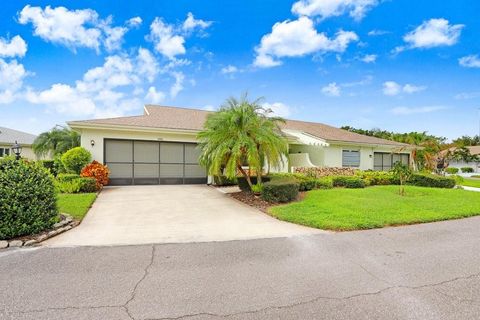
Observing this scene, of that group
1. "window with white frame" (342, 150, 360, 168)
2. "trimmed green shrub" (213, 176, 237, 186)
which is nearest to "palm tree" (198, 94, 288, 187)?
"trimmed green shrub" (213, 176, 237, 186)

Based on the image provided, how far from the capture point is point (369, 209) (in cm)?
915

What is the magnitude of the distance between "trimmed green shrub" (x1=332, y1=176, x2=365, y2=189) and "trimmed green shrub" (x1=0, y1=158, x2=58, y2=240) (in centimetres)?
1284

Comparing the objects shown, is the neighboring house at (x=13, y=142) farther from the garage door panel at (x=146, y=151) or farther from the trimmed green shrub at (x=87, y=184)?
the trimmed green shrub at (x=87, y=184)

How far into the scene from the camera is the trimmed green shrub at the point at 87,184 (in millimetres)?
11805

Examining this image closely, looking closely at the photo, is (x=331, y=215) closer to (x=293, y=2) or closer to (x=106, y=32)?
(x=293, y=2)

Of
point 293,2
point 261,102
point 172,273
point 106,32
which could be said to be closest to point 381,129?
point 293,2

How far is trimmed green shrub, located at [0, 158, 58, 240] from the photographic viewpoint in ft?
18.5

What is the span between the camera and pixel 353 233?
682 cm

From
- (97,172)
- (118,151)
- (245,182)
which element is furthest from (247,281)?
(118,151)

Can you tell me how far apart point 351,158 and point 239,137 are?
491 inches

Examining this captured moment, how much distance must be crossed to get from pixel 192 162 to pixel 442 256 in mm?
13316

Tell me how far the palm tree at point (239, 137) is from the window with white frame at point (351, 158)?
9.60m

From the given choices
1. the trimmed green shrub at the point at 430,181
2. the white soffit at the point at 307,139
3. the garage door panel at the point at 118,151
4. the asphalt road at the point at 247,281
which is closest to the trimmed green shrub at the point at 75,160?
the garage door panel at the point at 118,151

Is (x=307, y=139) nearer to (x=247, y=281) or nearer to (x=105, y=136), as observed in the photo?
(x=105, y=136)
